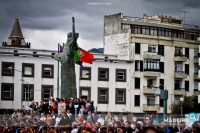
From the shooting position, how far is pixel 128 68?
260 ft

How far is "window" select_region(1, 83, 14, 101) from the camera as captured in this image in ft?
232

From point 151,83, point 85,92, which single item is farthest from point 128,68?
point 85,92

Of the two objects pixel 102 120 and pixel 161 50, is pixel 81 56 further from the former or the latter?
pixel 161 50

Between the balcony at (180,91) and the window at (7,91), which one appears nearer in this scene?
the window at (7,91)

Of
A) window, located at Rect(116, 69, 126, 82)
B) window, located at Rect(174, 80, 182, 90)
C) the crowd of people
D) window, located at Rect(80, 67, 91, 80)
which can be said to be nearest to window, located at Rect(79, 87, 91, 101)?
window, located at Rect(80, 67, 91, 80)

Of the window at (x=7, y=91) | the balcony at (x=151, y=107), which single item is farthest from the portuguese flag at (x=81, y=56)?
the balcony at (x=151, y=107)

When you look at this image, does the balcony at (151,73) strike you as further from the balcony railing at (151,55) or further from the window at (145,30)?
the window at (145,30)

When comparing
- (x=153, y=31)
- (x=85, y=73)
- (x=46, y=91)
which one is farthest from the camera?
(x=153, y=31)

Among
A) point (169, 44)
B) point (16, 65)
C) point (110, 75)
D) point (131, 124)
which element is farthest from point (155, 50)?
point (131, 124)

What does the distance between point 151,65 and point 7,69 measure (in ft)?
67.6

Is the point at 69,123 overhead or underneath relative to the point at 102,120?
underneath

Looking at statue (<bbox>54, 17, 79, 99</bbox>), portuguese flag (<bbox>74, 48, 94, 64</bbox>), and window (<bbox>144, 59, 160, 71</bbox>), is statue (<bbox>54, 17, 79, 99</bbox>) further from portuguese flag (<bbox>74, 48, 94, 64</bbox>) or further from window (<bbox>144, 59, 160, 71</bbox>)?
window (<bbox>144, 59, 160, 71</bbox>)

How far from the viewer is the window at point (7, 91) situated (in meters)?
70.7

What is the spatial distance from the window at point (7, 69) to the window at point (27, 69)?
131 cm
